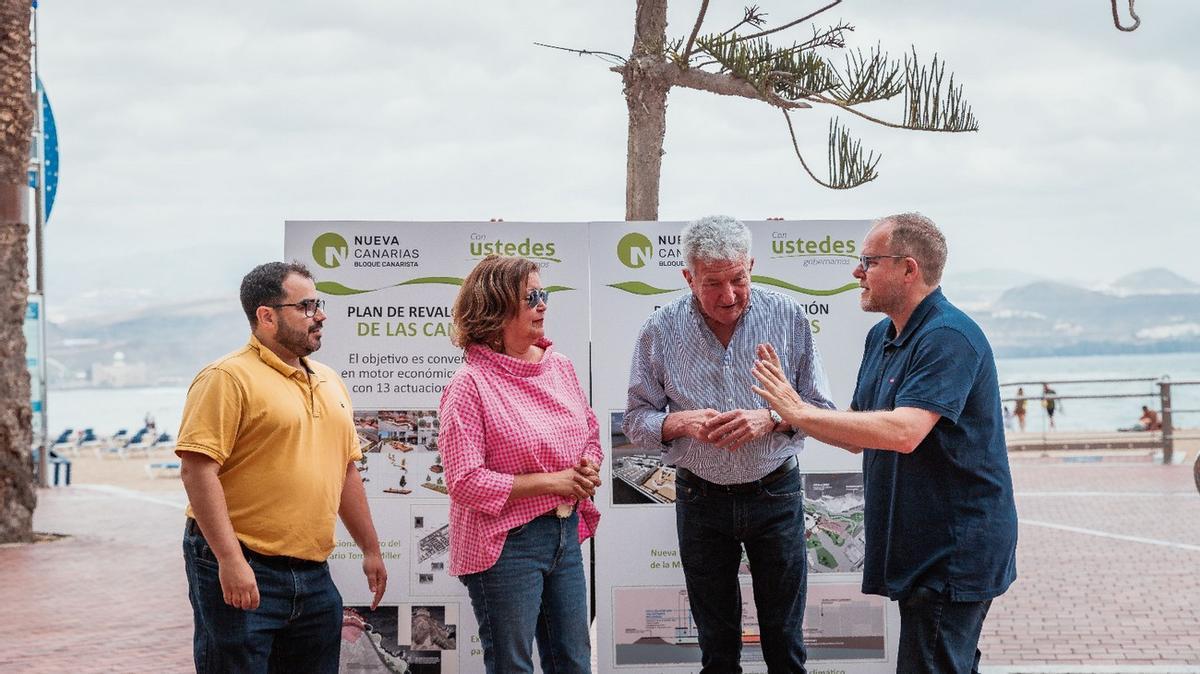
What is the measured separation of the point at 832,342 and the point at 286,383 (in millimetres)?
2513

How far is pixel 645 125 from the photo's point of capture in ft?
19.3

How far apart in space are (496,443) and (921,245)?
1271 mm

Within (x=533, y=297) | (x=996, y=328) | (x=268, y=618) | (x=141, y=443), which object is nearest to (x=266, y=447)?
(x=268, y=618)

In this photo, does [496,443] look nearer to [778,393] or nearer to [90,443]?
[778,393]

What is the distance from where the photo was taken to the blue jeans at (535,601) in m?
3.32

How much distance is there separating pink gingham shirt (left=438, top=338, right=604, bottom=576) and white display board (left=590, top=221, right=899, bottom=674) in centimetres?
156

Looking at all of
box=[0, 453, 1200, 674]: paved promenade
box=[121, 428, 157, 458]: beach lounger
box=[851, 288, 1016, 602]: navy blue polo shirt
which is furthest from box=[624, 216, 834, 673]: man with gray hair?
box=[121, 428, 157, 458]: beach lounger

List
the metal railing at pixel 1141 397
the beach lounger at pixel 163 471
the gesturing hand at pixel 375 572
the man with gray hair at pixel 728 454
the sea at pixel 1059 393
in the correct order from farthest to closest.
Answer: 1. the sea at pixel 1059 393
2. the beach lounger at pixel 163 471
3. the metal railing at pixel 1141 397
4. the man with gray hair at pixel 728 454
5. the gesturing hand at pixel 375 572

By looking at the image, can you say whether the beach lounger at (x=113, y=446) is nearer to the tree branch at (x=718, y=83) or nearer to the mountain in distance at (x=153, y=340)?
the tree branch at (x=718, y=83)

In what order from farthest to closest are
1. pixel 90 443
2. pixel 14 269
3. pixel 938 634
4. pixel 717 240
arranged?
pixel 90 443, pixel 14 269, pixel 717 240, pixel 938 634

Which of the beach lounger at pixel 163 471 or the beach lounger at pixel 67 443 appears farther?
the beach lounger at pixel 67 443

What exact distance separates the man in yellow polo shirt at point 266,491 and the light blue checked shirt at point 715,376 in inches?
42.3

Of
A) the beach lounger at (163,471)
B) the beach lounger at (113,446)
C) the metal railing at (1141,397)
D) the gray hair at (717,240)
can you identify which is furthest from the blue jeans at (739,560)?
the beach lounger at (113,446)

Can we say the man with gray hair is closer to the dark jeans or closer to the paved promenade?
the dark jeans
